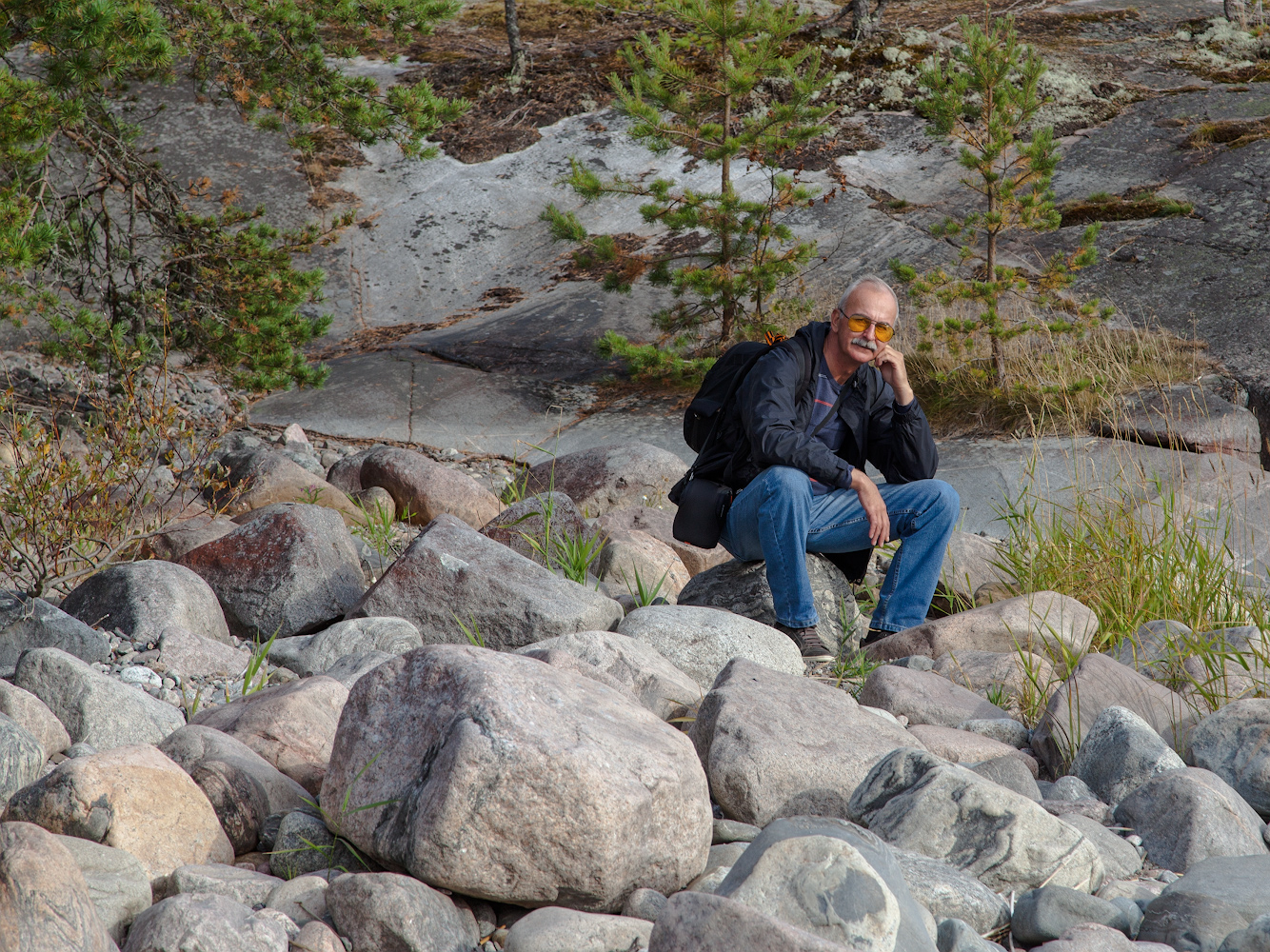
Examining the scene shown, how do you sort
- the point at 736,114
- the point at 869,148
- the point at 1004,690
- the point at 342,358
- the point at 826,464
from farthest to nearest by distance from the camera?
the point at 736,114, the point at 869,148, the point at 342,358, the point at 826,464, the point at 1004,690

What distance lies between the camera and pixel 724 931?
66.9 inches

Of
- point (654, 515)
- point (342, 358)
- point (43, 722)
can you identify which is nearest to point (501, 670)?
point (43, 722)

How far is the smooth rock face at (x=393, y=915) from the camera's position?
6.47 feet

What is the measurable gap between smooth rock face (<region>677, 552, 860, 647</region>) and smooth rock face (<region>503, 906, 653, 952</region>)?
2.51 m

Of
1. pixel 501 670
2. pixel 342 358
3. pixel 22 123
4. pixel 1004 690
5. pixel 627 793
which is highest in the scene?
pixel 22 123

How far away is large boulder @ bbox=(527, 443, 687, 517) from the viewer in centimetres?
662

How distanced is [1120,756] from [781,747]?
3.29 ft

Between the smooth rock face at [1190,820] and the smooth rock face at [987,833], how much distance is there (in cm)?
37

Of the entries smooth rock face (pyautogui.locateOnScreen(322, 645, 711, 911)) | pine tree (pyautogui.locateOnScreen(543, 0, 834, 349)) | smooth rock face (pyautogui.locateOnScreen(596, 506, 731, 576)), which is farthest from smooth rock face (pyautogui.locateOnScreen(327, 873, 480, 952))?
pine tree (pyautogui.locateOnScreen(543, 0, 834, 349))

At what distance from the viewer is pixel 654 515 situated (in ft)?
19.0

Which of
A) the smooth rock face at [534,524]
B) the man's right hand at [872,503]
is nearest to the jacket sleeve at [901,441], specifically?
the man's right hand at [872,503]

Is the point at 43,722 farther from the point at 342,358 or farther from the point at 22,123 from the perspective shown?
the point at 342,358

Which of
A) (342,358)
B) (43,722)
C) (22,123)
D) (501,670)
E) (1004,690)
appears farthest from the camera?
(342,358)

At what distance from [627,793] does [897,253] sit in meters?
9.60
